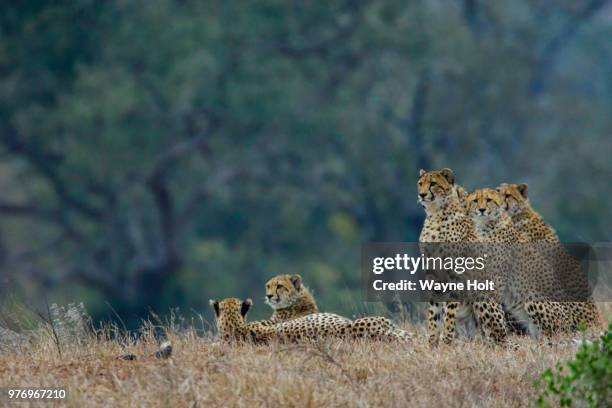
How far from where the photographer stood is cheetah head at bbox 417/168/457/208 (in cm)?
854

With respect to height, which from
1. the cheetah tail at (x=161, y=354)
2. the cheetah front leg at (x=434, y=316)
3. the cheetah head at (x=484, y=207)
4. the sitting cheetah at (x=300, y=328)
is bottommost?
the cheetah tail at (x=161, y=354)

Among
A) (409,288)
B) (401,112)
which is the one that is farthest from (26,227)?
(409,288)

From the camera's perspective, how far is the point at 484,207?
28.4 ft

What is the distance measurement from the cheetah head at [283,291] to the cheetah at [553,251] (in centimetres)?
141

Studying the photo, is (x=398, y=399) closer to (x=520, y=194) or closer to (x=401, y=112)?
(x=520, y=194)

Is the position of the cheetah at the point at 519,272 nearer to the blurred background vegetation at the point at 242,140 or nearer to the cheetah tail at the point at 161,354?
the cheetah tail at the point at 161,354

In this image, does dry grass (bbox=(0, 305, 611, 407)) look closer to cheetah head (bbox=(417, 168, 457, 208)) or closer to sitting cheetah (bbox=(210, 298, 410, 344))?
sitting cheetah (bbox=(210, 298, 410, 344))

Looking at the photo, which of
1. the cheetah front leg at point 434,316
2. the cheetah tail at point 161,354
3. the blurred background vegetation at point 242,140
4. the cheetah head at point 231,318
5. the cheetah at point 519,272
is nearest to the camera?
the cheetah tail at point 161,354

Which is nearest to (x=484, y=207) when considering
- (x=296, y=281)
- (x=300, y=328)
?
(x=296, y=281)

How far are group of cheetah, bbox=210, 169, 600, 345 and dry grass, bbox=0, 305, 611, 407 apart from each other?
316 mm

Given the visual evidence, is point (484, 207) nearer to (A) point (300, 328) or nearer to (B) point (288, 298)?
(B) point (288, 298)

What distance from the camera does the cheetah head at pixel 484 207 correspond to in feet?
28.4

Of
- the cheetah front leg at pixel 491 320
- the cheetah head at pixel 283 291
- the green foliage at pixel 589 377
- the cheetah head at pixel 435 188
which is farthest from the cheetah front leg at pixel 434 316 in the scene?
the green foliage at pixel 589 377

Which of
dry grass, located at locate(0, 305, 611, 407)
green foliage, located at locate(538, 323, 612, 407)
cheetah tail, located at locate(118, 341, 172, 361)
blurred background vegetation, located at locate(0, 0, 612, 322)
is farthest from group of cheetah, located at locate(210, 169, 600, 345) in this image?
blurred background vegetation, located at locate(0, 0, 612, 322)
